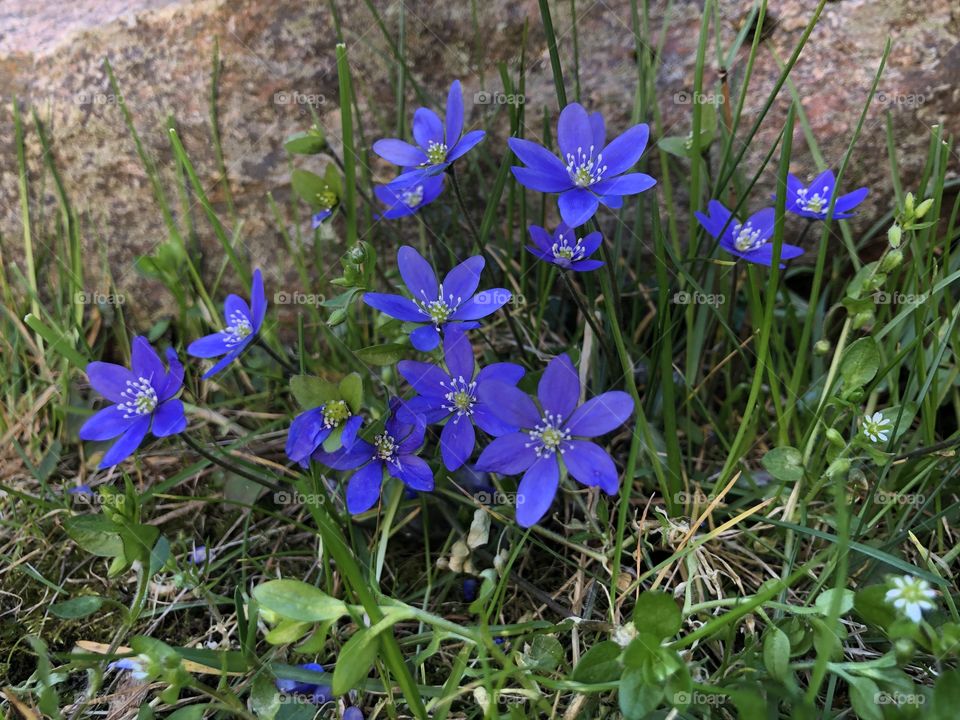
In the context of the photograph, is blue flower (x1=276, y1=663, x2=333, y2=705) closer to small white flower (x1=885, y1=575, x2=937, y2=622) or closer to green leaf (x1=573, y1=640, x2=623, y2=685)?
green leaf (x1=573, y1=640, x2=623, y2=685)

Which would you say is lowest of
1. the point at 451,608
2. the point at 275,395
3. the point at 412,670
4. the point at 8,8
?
the point at 451,608

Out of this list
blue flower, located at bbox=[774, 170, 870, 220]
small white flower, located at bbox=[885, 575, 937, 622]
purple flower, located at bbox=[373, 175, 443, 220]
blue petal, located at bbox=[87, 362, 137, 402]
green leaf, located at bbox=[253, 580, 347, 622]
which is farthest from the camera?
purple flower, located at bbox=[373, 175, 443, 220]

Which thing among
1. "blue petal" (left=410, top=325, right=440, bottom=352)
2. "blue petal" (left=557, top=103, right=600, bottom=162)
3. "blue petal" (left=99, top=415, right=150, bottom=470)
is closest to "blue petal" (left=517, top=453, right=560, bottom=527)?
"blue petal" (left=410, top=325, right=440, bottom=352)

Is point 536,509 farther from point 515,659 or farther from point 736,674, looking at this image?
point 736,674

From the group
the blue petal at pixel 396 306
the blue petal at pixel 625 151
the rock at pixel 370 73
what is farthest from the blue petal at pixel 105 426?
the blue petal at pixel 625 151

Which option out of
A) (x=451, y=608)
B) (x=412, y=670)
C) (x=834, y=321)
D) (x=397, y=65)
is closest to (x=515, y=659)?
(x=412, y=670)

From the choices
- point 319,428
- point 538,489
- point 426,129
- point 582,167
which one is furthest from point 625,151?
point 319,428

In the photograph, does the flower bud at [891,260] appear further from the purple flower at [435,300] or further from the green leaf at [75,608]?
the green leaf at [75,608]
